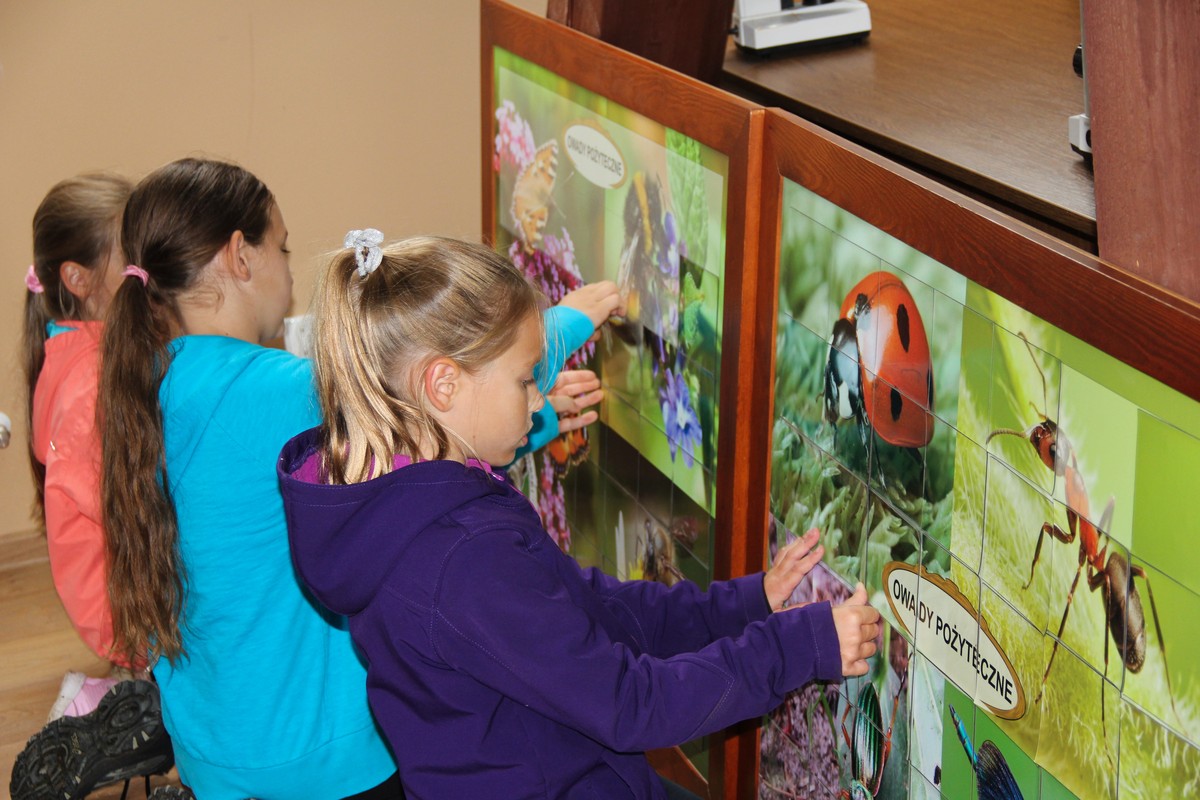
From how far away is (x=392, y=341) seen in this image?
46.0 inches

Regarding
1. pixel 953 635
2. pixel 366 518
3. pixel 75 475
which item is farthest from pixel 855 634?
pixel 75 475

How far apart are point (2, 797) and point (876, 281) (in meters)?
1.69

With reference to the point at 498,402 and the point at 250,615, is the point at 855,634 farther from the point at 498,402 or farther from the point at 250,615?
the point at 250,615

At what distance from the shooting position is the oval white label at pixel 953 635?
42.6 inches

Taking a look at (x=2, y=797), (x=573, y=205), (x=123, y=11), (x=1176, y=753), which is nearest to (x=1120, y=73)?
(x=1176, y=753)

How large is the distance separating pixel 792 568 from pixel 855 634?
14 cm

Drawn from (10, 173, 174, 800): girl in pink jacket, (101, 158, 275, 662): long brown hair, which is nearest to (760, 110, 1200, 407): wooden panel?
(101, 158, 275, 662): long brown hair

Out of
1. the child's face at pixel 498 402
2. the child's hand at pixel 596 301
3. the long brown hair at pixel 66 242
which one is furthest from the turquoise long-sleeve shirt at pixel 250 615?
the long brown hair at pixel 66 242

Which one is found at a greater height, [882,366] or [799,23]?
[799,23]

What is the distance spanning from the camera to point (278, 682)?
5.19ft

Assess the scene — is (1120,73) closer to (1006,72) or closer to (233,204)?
(1006,72)

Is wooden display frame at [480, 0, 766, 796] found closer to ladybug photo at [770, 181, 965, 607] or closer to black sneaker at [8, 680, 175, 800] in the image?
ladybug photo at [770, 181, 965, 607]

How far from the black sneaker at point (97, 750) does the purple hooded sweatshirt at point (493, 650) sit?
92cm

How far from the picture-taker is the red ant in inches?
35.9
